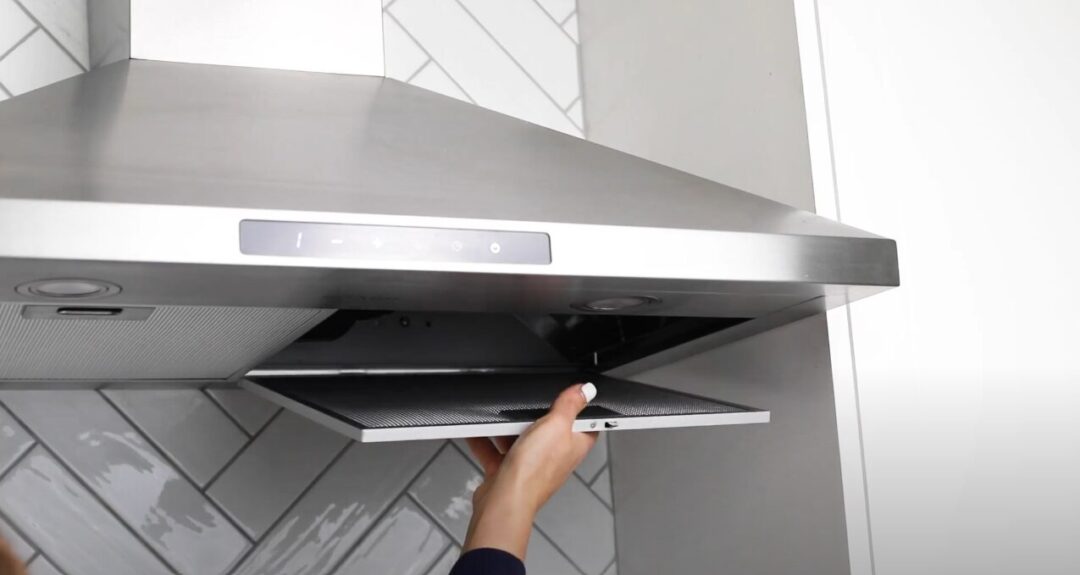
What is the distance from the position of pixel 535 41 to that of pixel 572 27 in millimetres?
70

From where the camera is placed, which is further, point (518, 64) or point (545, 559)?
point (518, 64)

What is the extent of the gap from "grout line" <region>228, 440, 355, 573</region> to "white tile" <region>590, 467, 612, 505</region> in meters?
0.33

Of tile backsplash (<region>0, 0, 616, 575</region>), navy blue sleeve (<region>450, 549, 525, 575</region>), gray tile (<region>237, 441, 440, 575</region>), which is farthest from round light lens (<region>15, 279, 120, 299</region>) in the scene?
gray tile (<region>237, 441, 440, 575</region>)

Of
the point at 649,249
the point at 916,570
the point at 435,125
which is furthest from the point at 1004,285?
the point at 435,125

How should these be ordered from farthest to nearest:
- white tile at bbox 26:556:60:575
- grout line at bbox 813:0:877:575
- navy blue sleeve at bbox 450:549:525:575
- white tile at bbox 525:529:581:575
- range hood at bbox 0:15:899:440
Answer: white tile at bbox 525:529:581:575 → white tile at bbox 26:556:60:575 → grout line at bbox 813:0:877:575 → navy blue sleeve at bbox 450:549:525:575 → range hood at bbox 0:15:899:440

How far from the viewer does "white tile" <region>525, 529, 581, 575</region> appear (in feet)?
4.00

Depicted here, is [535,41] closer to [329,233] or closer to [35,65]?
[35,65]

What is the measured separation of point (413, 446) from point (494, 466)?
295 mm

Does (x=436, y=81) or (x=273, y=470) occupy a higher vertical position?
(x=436, y=81)

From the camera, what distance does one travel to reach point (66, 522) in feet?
3.34

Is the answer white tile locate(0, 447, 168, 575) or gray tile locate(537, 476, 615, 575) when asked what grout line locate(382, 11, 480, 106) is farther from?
white tile locate(0, 447, 168, 575)

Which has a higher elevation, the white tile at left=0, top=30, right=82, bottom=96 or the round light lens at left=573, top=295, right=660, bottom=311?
the white tile at left=0, top=30, right=82, bottom=96

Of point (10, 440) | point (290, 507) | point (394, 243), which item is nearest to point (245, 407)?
point (290, 507)

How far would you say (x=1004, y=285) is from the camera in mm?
955
